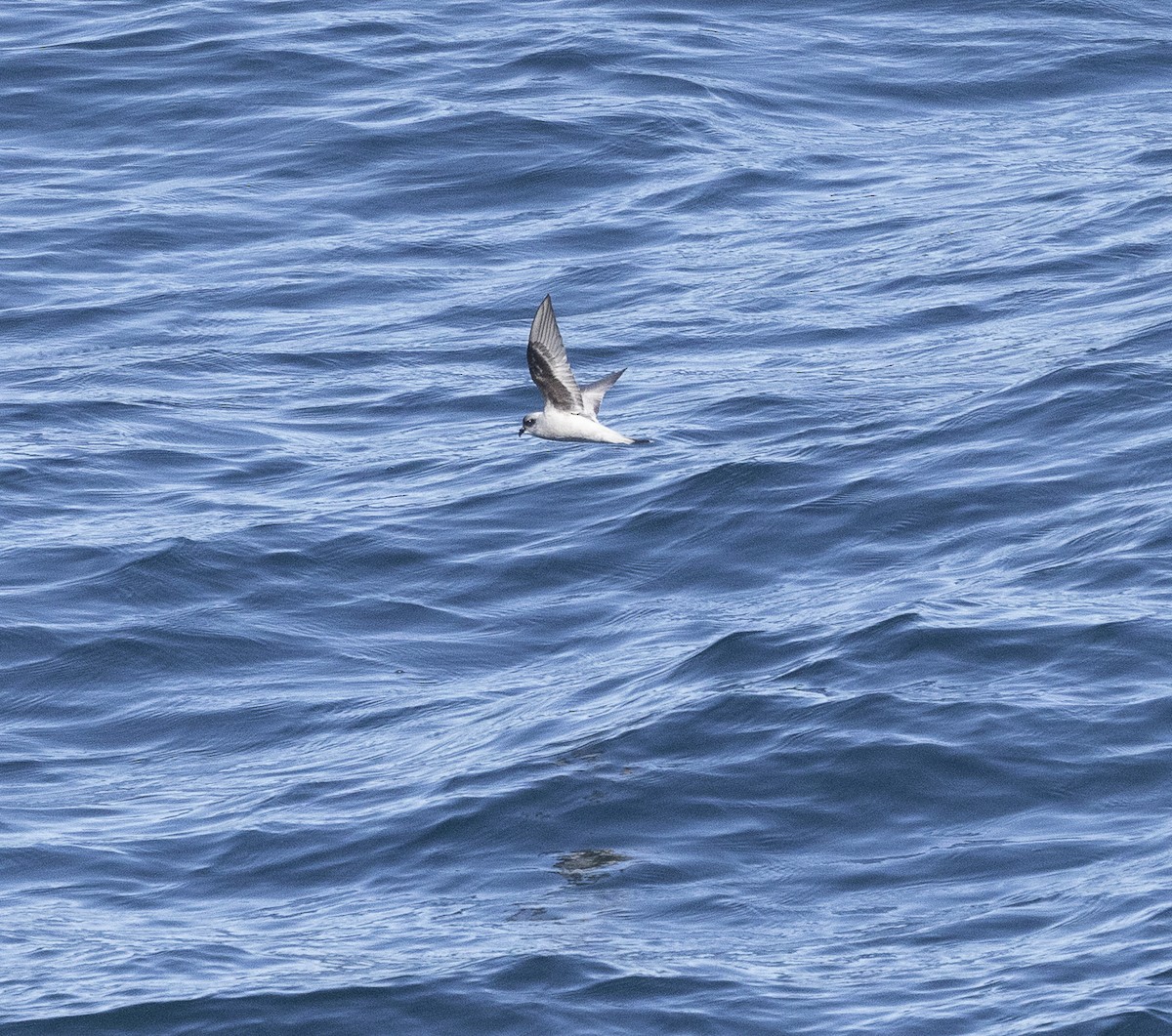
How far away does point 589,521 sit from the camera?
17062 mm

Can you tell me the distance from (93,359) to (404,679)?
6551 millimetres

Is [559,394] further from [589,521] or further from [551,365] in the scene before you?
[589,521]

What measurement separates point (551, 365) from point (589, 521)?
9.61 feet

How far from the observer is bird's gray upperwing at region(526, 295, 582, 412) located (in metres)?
14.0

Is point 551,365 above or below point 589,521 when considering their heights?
above

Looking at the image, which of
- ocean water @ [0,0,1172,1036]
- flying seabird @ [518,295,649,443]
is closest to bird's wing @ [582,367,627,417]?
flying seabird @ [518,295,649,443]

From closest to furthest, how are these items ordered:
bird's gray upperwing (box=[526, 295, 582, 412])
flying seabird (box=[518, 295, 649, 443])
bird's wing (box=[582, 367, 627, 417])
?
bird's gray upperwing (box=[526, 295, 582, 412])
flying seabird (box=[518, 295, 649, 443])
bird's wing (box=[582, 367, 627, 417])

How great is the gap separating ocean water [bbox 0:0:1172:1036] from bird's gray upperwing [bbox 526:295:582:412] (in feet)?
5.69

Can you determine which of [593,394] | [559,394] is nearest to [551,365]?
[559,394]

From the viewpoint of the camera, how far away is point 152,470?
1850cm

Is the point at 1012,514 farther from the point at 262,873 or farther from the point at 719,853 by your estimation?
the point at 262,873

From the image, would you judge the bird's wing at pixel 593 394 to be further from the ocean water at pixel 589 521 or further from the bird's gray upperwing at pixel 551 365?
the ocean water at pixel 589 521

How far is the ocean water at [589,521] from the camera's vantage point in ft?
37.6

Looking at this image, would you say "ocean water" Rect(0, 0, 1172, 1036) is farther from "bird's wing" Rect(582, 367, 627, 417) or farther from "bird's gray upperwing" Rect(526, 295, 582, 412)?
"bird's gray upperwing" Rect(526, 295, 582, 412)
